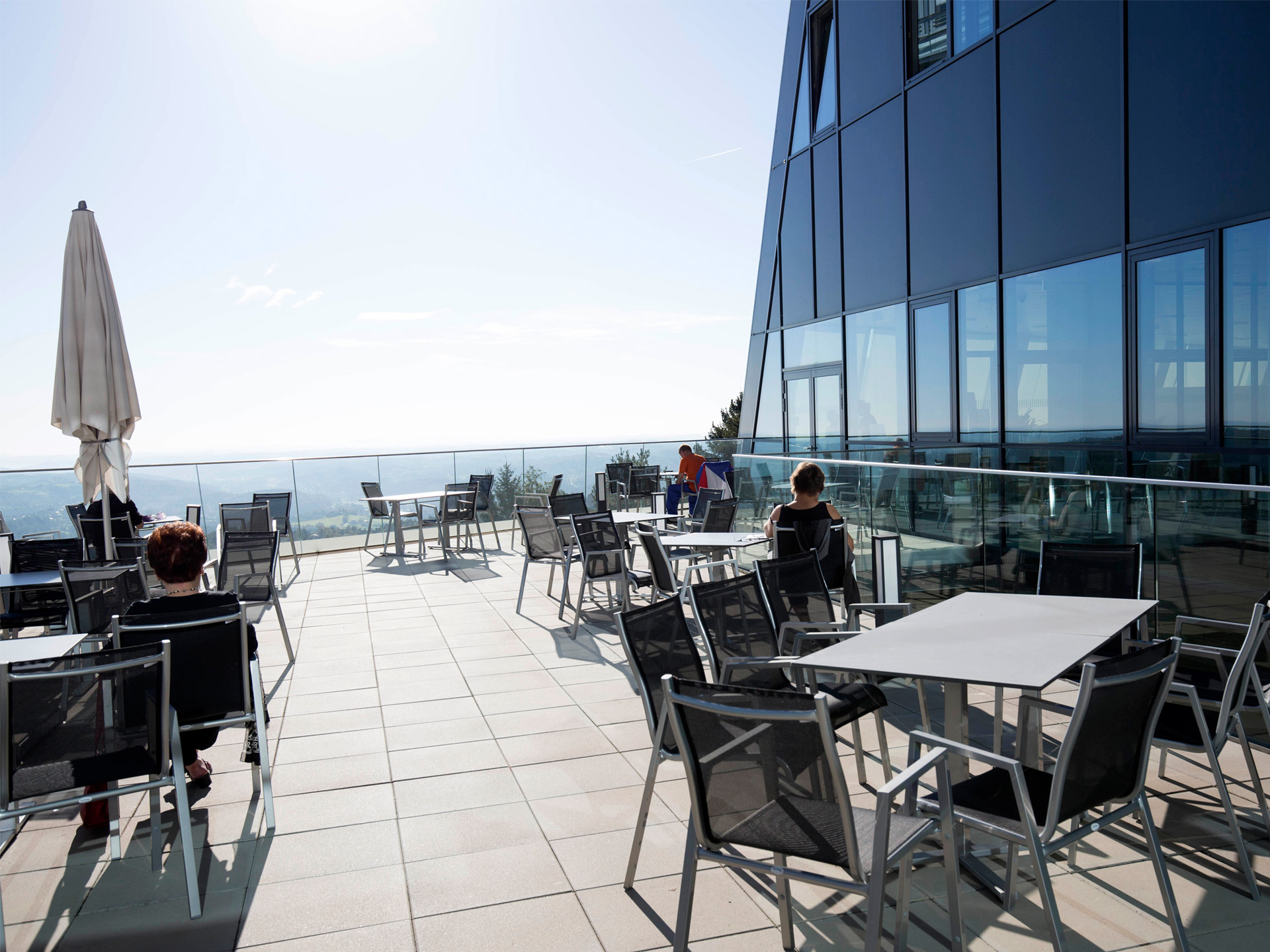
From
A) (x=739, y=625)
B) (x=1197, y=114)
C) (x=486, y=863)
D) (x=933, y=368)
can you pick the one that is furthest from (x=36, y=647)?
(x=933, y=368)

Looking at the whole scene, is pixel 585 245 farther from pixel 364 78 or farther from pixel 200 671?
pixel 200 671

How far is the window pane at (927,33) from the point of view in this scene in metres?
8.55

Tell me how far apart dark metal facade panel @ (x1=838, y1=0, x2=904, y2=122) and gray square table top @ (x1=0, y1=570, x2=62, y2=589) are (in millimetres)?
9061

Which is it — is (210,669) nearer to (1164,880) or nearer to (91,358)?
(91,358)

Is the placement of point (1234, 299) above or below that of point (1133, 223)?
below

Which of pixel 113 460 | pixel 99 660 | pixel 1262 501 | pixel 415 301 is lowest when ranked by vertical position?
pixel 99 660

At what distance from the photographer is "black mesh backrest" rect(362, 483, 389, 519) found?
444 inches

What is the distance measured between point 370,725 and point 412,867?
62.0 inches

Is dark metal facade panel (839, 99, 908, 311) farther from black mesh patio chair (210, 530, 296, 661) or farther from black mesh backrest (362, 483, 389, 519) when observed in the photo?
black mesh patio chair (210, 530, 296, 661)

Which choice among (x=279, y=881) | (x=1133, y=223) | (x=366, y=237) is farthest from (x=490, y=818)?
(x=366, y=237)

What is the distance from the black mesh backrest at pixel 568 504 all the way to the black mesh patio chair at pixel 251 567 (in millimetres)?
2596

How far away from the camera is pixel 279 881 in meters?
2.64

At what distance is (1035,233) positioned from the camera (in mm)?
7363

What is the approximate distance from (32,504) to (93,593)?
19.2 feet
